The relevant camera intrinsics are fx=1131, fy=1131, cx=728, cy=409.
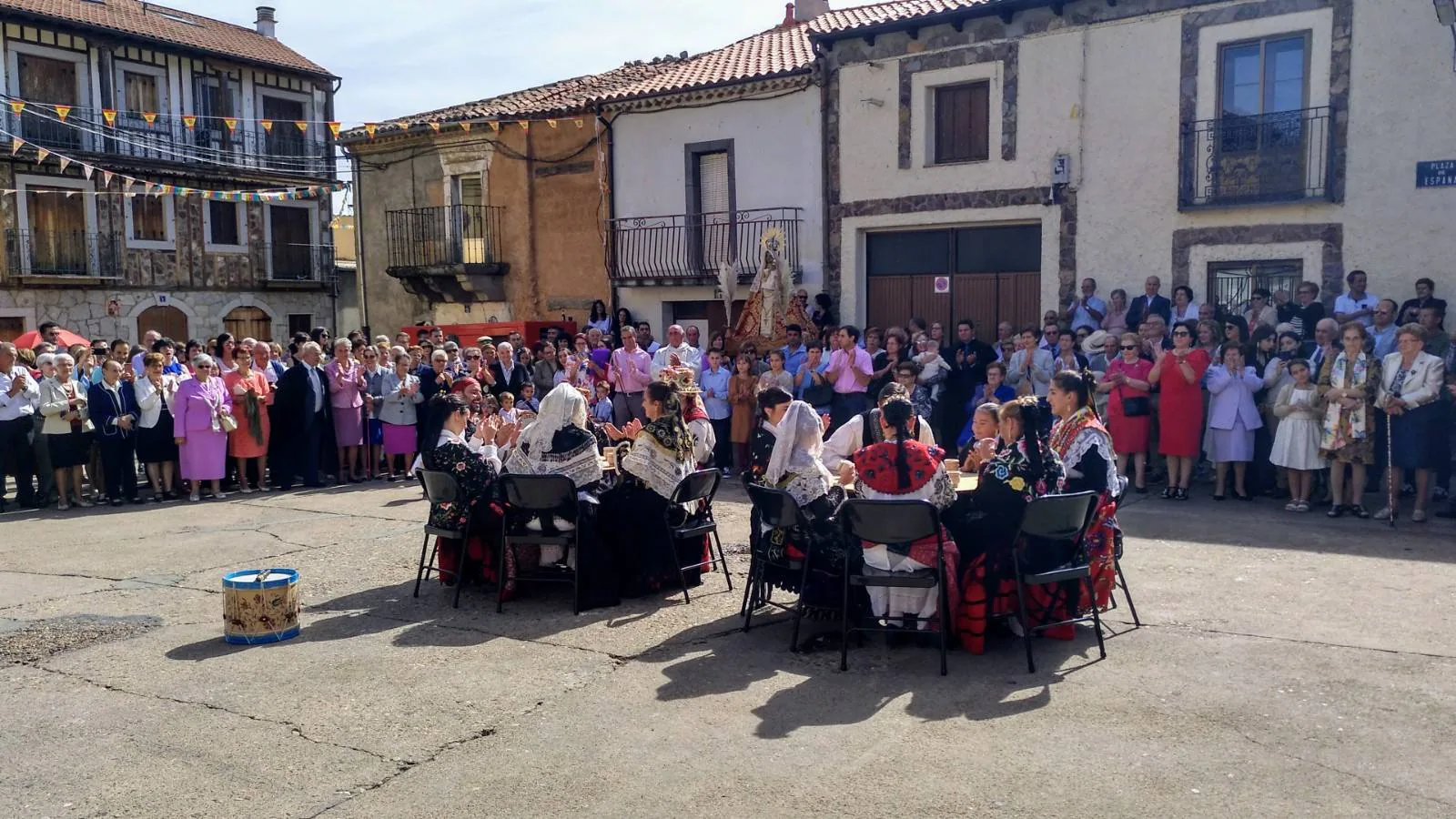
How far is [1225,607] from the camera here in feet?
22.2

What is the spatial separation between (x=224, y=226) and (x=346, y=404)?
1948 cm

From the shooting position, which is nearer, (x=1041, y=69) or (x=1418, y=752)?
(x=1418, y=752)

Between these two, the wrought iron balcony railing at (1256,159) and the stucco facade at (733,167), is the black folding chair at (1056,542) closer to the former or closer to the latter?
the wrought iron balcony railing at (1256,159)

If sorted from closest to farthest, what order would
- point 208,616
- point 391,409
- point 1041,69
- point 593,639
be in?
point 593,639 < point 208,616 < point 391,409 < point 1041,69

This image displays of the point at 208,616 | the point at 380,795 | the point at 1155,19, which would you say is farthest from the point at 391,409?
the point at 1155,19

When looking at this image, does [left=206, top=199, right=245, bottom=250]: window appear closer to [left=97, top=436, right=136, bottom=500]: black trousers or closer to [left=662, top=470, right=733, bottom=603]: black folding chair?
[left=97, top=436, right=136, bottom=500]: black trousers

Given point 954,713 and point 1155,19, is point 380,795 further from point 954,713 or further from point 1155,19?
point 1155,19

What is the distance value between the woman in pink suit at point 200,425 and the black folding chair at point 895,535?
28.6 ft

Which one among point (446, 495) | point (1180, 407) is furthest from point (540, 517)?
point (1180, 407)

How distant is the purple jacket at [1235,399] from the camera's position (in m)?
10.7

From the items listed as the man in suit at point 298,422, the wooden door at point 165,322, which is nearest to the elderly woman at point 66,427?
the man in suit at point 298,422

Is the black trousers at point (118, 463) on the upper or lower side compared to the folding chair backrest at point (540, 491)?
lower

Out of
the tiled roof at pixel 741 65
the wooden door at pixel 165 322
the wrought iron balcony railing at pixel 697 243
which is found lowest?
the wooden door at pixel 165 322

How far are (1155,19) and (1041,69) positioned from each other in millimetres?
1575
